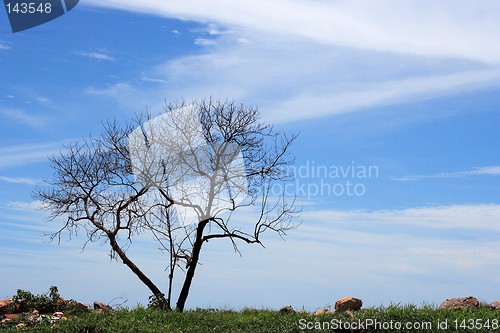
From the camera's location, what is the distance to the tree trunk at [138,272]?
16.7m

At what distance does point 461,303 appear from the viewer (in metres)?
13.3

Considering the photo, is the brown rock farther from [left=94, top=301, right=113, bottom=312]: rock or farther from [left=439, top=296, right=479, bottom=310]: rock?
[left=439, top=296, right=479, bottom=310]: rock

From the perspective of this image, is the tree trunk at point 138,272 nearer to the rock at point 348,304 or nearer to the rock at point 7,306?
the rock at point 7,306

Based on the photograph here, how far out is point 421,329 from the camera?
1049cm

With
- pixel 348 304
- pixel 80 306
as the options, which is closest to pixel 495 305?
pixel 348 304

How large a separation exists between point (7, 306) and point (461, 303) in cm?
1128

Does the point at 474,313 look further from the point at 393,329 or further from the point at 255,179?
the point at 255,179

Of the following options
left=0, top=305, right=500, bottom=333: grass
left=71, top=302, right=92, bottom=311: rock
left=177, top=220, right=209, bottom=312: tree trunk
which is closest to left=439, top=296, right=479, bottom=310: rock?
left=0, top=305, right=500, bottom=333: grass

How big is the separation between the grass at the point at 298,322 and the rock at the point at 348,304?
133cm

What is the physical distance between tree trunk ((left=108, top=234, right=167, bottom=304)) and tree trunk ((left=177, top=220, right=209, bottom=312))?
50cm

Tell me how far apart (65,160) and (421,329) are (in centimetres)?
1208

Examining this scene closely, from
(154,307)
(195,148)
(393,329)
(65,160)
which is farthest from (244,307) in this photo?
(65,160)

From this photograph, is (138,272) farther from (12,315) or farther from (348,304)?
(348,304)

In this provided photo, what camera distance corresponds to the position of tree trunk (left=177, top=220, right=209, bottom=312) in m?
16.7
